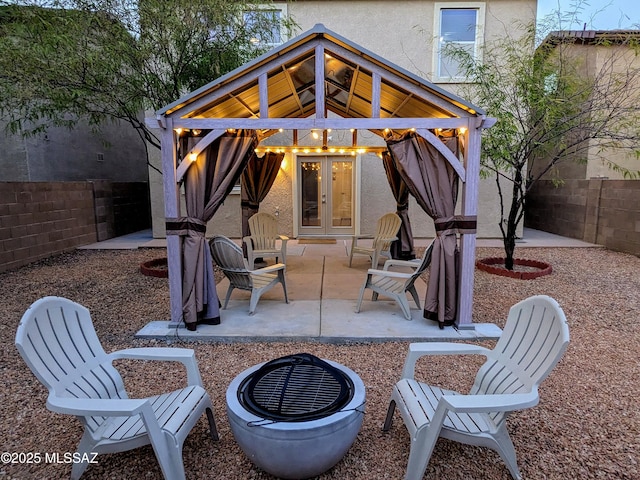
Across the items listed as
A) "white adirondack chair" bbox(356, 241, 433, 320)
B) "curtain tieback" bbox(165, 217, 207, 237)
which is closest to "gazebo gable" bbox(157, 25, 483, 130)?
"curtain tieback" bbox(165, 217, 207, 237)

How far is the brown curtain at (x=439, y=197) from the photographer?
12.6ft

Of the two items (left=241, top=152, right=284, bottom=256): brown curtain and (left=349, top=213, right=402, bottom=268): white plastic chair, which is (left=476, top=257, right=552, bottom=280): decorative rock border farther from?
(left=241, top=152, right=284, bottom=256): brown curtain

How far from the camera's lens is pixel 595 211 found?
885 centimetres

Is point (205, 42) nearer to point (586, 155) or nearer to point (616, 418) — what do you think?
point (616, 418)

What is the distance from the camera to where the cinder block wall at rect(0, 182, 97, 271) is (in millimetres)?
6633

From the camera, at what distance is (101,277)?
247 inches

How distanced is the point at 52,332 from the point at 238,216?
7.76 m

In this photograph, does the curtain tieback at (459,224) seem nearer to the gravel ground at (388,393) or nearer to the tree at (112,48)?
the gravel ground at (388,393)

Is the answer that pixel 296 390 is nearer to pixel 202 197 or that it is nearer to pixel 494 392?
pixel 494 392

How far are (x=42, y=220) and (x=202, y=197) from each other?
5.58 m

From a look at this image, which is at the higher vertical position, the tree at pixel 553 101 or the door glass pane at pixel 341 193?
the tree at pixel 553 101

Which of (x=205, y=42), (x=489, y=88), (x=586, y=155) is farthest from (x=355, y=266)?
(x=586, y=155)

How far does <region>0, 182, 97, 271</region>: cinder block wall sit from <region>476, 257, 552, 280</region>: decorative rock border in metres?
8.29

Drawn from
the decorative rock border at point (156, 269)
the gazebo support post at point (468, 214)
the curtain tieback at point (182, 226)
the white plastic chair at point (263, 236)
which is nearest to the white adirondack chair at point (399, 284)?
the gazebo support post at point (468, 214)
